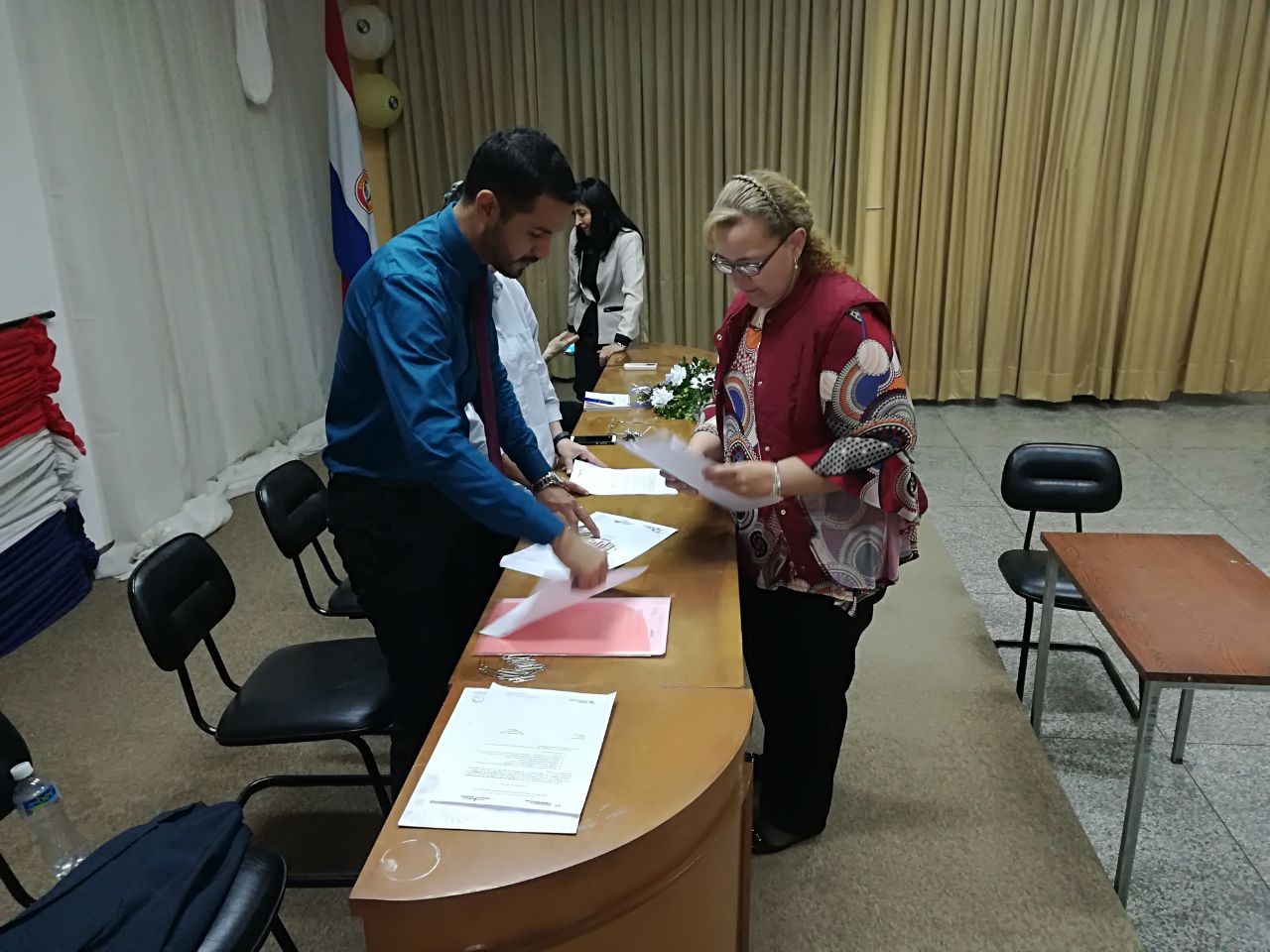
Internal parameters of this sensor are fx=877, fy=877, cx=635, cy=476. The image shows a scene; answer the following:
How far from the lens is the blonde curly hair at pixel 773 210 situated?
5.09 ft

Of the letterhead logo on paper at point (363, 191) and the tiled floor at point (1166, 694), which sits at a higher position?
the letterhead logo on paper at point (363, 191)

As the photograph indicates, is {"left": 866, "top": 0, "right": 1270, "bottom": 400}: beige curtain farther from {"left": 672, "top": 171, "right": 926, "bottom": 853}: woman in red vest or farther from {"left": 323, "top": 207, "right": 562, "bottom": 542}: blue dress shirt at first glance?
{"left": 323, "top": 207, "right": 562, "bottom": 542}: blue dress shirt

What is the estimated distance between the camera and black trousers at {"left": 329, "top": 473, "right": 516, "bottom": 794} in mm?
1663

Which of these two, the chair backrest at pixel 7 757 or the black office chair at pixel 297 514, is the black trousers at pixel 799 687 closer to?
the black office chair at pixel 297 514

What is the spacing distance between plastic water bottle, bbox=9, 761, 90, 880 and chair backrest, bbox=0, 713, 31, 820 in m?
0.01

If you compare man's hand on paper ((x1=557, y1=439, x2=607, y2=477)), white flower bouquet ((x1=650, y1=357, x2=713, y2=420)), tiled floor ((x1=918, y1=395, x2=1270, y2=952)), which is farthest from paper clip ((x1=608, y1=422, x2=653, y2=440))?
tiled floor ((x1=918, y1=395, x2=1270, y2=952))

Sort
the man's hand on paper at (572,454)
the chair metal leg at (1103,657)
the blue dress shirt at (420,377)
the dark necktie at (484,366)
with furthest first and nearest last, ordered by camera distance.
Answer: the chair metal leg at (1103,657)
the man's hand on paper at (572,454)
the dark necktie at (484,366)
the blue dress shirt at (420,377)

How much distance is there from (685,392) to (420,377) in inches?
70.8

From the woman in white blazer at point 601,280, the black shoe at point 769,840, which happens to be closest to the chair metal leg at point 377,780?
the black shoe at point 769,840

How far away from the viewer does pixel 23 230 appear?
3.24 m

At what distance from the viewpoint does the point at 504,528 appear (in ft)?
4.63

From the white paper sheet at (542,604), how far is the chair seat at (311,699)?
48 centimetres

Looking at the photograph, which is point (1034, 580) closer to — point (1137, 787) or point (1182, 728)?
point (1182, 728)

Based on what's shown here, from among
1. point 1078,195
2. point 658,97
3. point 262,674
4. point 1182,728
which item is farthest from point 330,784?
point 1078,195
